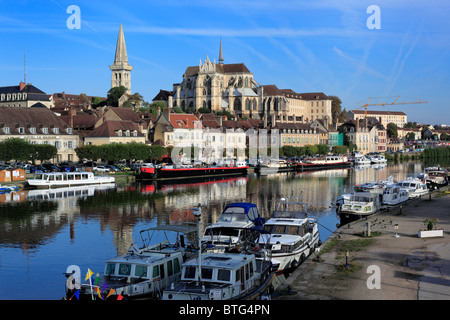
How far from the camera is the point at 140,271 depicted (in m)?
21.6

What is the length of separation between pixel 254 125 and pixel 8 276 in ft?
350

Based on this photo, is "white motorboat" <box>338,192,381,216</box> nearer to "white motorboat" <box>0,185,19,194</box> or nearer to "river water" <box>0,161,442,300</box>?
"river water" <box>0,161,442,300</box>

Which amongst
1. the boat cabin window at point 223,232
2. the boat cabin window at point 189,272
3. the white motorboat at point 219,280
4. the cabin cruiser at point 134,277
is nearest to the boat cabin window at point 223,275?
the white motorboat at point 219,280

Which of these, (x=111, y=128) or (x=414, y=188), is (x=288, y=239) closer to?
(x=414, y=188)

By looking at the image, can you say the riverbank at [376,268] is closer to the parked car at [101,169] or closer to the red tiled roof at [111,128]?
the parked car at [101,169]

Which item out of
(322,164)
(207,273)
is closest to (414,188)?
(207,273)

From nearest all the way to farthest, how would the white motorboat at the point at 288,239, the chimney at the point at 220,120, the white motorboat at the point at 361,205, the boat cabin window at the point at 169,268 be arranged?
the boat cabin window at the point at 169,268 → the white motorboat at the point at 288,239 → the white motorboat at the point at 361,205 → the chimney at the point at 220,120

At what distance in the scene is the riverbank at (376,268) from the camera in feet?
66.4

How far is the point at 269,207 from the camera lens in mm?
50438

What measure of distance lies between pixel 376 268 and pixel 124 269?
11.1m

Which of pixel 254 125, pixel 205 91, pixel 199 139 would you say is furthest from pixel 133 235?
pixel 205 91

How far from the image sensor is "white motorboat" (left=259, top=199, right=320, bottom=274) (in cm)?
2636

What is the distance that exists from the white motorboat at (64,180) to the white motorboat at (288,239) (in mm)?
40357
